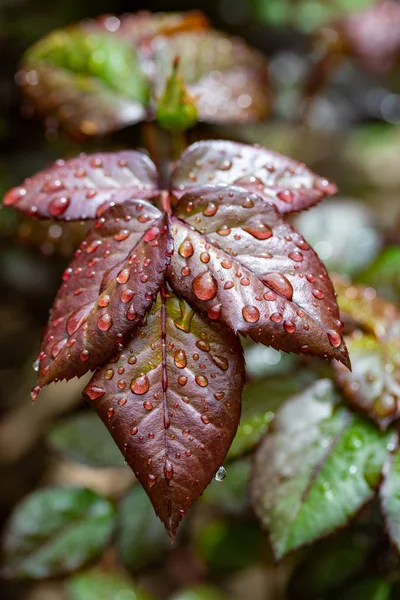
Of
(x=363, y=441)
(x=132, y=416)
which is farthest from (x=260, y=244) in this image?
(x=363, y=441)

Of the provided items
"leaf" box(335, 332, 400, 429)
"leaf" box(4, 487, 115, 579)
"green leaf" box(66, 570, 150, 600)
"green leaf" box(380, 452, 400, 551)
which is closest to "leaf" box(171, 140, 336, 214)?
"leaf" box(335, 332, 400, 429)

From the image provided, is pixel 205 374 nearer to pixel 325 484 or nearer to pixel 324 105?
pixel 325 484

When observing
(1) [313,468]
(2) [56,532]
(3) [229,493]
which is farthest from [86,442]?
(1) [313,468]

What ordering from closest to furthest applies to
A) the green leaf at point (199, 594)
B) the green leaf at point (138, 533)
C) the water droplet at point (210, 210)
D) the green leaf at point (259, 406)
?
the water droplet at point (210, 210) < the green leaf at point (259, 406) < the green leaf at point (138, 533) < the green leaf at point (199, 594)

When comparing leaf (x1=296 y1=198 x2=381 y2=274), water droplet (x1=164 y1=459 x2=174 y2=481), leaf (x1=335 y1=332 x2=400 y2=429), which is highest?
water droplet (x1=164 y1=459 x2=174 y2=481)

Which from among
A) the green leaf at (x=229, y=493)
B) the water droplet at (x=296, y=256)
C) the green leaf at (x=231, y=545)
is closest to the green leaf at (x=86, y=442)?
the green leaf at (x=229, y=493)

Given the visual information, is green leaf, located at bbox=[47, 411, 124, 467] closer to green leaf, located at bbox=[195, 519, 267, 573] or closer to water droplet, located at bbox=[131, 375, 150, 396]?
green leaf, located at bbox=[195, 519, 267, 573]

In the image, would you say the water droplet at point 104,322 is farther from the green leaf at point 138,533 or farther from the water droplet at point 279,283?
the green leaf at point 138,533
